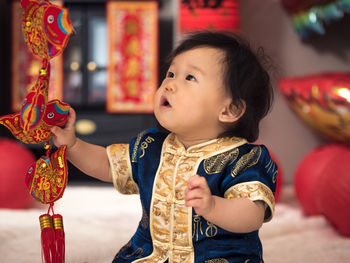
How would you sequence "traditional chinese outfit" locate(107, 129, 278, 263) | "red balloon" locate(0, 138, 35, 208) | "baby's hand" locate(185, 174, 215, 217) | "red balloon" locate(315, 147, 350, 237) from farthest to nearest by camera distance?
1. "red balloon" locate(0, 138, 35, 208)
2. "red balloon" locate(315, 147, 350, 237)
3. "traditional chinese outfit" locate(107, 129, 278, 263)
4. "baby's hand" locate(185, 174, 215, 217)

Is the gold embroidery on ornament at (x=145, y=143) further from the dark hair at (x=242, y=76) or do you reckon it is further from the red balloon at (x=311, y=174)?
the red balloon at (x=311, y=174)

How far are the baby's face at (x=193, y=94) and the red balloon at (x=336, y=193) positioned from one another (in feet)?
2.35

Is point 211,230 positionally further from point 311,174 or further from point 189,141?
point 311,174

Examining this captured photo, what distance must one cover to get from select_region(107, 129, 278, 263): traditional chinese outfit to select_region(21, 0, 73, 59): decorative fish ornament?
0.84 ft

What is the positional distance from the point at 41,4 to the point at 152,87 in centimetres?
154

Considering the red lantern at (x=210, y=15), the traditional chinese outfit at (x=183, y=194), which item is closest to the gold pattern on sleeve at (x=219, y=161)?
the traditional chinese outfit at (x=183, y=194)

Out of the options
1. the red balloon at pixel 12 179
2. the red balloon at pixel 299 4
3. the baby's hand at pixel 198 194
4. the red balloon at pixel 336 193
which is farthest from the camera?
the red balloon at pixel 299 4

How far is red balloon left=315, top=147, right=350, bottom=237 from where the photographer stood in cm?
142

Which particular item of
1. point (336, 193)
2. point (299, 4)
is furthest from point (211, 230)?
point (299, 4)

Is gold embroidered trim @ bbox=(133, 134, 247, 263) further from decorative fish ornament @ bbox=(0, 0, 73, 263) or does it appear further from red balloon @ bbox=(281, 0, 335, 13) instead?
red balloon @ bbox=(281, 0, 335, 13)

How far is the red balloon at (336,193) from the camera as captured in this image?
4.66 ft

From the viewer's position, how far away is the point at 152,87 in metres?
2.34

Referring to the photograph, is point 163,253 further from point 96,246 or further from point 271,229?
point 271,229

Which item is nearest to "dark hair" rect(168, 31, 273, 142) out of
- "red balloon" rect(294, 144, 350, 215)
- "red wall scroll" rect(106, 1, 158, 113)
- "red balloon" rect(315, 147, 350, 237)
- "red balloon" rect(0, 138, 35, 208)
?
"red balloon" rect(315, 147, 350, 237)
